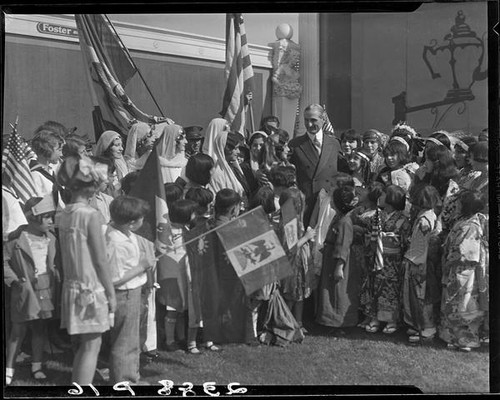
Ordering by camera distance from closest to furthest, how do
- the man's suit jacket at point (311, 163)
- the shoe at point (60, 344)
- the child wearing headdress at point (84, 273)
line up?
1. the child wearing headdress at point (84, 273)
2. the shoe at point (60, 344)
3. the man's suit jacket at point (311, 163)

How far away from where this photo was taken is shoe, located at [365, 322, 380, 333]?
4285 mm

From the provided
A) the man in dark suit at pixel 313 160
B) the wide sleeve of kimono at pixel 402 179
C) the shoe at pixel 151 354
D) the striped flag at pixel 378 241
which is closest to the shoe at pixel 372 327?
the striped flag at pixel 378 241

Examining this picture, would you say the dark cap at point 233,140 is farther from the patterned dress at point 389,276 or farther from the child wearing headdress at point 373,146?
the patterned dress at point 389,276

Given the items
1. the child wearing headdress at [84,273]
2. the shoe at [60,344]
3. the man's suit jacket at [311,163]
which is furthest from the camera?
the man's suit jacket at [311,163]

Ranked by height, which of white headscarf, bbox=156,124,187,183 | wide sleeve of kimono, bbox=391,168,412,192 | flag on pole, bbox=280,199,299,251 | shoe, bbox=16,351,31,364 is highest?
white headscarf, bbox=156,124,187,183

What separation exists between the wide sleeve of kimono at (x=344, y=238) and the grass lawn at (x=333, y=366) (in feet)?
1.75

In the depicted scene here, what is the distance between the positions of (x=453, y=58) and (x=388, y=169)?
2.41 feet

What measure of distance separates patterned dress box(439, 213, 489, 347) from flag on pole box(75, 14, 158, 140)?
1.91m

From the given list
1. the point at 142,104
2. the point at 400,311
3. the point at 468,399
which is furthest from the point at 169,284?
the point at 468,399

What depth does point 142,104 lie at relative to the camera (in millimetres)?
4203

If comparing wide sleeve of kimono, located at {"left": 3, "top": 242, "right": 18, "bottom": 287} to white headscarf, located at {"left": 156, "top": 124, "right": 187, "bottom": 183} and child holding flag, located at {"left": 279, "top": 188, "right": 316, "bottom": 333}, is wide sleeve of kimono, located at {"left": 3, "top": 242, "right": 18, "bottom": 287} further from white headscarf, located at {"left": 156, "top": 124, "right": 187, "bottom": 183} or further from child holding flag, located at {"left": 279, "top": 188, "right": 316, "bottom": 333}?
child holding flag, located at {"left": 279, "top": 188, "right": 316, "bottom": 333}

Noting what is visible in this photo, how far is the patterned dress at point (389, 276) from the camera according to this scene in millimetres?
4266

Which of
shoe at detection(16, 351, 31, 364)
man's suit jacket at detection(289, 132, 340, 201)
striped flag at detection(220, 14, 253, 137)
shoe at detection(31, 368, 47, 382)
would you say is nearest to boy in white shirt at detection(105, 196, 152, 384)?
shoe at detection(31, 368, 47, 382)

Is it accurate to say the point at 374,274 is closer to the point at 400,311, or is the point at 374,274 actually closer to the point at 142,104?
the point at 400,311
